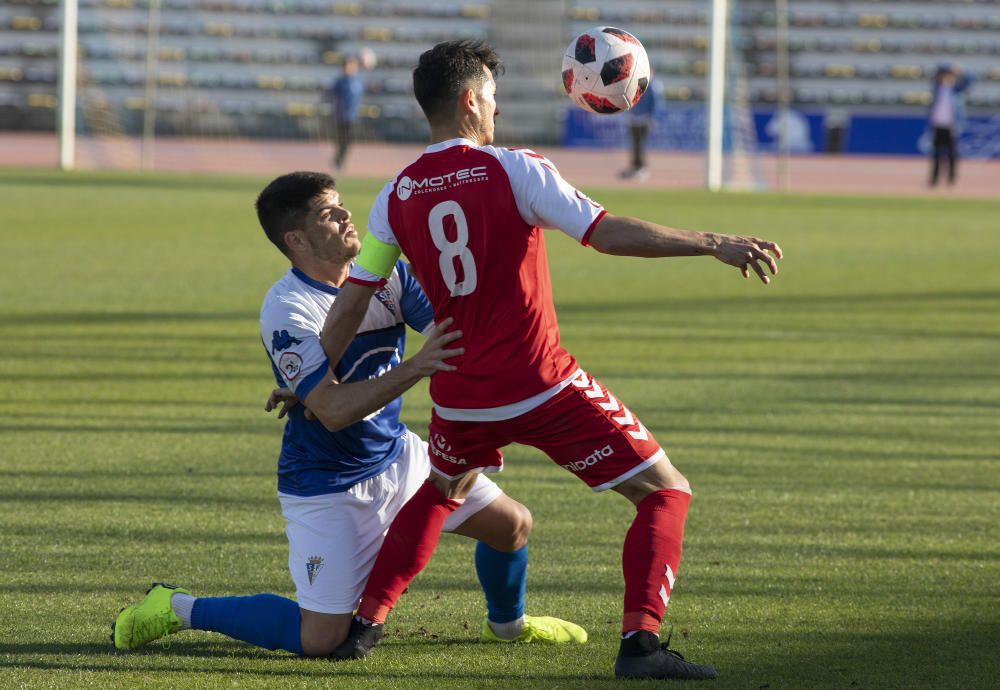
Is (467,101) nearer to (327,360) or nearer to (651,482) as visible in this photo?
(327,360)

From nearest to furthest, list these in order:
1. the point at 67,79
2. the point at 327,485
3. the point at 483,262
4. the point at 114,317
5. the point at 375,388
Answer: the point at 483,262, the point at 375,388, the point at 327,485, the point at 114,317, the point at 67,79

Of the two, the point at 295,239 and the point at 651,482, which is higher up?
the point at 295,239

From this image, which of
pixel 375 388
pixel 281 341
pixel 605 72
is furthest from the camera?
pixel 605 72

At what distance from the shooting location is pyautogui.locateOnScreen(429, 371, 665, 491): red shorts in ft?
12.9

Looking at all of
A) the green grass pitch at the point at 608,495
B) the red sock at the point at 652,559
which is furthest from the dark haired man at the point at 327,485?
the red sock at the point at 652,559

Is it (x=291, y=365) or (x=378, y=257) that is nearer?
(x=378, y=257)

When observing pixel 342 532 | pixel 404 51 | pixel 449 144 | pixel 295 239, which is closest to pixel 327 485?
pixel 342 532

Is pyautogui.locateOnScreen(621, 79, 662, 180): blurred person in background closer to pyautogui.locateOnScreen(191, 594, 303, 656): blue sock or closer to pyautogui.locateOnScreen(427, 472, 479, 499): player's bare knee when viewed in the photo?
pyautogui.locateOnScreen(427, 472, 479, 499): player's bare knee

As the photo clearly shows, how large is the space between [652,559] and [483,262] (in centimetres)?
86

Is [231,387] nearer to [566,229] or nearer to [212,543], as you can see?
[212,543]

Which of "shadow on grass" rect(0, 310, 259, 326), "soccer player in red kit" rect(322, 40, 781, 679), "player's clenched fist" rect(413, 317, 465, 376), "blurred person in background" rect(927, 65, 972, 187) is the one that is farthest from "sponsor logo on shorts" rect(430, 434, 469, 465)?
"blurred person in background" rect(927, 65, 972, 187)

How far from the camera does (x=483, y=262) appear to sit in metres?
3.90

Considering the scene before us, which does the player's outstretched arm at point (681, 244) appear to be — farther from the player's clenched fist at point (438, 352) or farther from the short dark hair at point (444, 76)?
the short dark hair at point (444, 76)

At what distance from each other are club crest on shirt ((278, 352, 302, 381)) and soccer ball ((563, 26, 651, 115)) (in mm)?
1443
